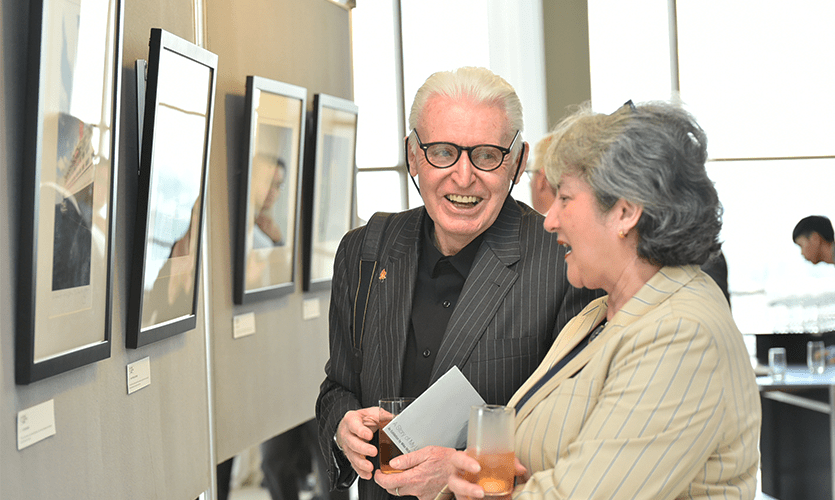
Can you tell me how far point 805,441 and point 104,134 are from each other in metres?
5.78

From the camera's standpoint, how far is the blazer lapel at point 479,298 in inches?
70.4

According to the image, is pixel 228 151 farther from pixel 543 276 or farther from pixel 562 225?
pixel 562 225

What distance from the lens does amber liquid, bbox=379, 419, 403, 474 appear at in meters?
1.66

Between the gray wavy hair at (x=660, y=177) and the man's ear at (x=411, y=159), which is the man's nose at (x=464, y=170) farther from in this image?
the gray wavy hair at (x=660, y=177)

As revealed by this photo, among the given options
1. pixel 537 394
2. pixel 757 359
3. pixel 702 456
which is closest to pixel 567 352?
pixel 537 394

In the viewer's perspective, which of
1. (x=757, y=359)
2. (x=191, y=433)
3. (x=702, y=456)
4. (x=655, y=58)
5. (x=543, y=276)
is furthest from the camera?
Answer: (x=655, y=58)

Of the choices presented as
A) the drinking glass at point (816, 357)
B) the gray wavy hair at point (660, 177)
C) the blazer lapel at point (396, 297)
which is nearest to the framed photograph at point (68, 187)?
the blazer lapel at point (396, 297)

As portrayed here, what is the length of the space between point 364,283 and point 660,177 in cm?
91

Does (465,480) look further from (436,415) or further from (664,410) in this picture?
(664,410)

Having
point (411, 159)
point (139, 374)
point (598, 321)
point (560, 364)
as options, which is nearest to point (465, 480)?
point (560, 364)

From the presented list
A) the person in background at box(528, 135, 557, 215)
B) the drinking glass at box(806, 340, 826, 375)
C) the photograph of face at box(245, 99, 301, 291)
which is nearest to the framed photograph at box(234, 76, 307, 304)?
the photograph of face at box(245, 99, 301, 291)

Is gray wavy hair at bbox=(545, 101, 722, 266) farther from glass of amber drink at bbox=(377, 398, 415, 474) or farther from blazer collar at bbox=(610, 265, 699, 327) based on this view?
glass of amber drink at bbox=(377, 398, 415, 474)

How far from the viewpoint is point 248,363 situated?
3730 mm

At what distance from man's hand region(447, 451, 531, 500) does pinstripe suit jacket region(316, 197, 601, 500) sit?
32 cm
